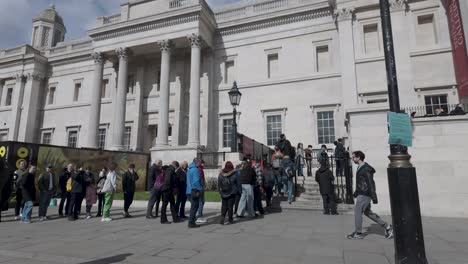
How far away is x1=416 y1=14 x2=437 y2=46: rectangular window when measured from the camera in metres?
17.2

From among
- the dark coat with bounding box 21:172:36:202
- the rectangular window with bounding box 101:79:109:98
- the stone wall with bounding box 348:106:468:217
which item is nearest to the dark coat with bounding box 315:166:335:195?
the stone wall with bounding box 348:106:468:217

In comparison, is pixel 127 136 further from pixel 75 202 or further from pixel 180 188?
pixel 180 188

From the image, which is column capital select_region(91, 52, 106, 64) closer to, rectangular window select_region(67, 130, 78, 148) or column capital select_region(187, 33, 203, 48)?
rectangular window select_region(67, 130, 78, 148)

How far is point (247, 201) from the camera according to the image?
8.88 metres

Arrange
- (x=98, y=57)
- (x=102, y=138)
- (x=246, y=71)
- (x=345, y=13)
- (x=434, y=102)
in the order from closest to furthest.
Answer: (x=434, y=102) → (x=345, y=13) → (x=246, y=71) → (x=98, y=57) → (x=102, y=138)

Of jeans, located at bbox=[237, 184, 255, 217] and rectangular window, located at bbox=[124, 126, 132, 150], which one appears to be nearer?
jeans, located at bbox=[237, 184, 255, 217]

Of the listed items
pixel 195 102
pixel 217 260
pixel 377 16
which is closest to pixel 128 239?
pixel 217 260

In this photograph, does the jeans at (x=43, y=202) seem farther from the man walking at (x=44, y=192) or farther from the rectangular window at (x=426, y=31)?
the rectangular window at (x=426, y=31)

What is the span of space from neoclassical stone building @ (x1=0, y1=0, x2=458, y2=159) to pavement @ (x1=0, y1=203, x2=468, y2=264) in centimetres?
1147

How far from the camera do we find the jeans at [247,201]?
8797mm

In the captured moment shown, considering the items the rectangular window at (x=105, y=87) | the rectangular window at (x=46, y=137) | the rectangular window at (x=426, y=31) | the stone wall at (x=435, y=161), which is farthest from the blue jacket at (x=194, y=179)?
the rectangular window at (x=46, y=137)

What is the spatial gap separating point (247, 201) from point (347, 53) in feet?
43.6

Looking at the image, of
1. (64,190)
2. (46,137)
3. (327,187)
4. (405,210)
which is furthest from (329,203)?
(46,137)

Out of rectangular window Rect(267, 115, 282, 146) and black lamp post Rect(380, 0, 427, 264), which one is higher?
rectangular window Rect(267, 115, 282, 146)
